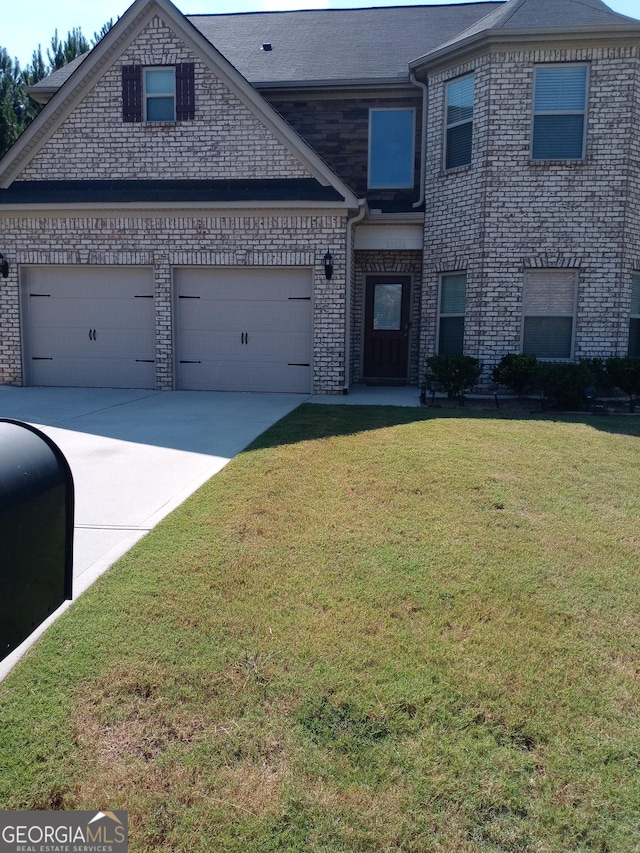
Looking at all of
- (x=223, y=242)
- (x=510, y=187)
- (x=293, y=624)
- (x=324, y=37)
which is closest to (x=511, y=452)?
(x=293, y=624)

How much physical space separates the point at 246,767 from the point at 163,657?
32.5 inches

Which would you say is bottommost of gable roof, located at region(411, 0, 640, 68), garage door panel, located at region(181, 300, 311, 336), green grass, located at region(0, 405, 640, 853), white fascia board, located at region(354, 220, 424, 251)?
green grass, located at region(0, 405, 640, 853)

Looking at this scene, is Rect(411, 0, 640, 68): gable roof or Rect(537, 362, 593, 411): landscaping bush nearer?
Rect(537, 362, 593, 411): landscaping bush

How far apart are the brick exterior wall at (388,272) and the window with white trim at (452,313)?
95cm

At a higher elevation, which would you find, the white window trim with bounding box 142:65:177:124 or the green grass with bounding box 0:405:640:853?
the white window trim with bounding box 142:65:177:124

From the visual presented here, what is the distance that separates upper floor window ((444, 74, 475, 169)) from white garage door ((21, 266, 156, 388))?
610cm

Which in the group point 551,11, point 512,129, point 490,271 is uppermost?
point 551,11

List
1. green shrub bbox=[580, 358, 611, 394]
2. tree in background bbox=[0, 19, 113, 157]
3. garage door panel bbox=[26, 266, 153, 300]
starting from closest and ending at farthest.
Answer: green shrub bbox=[580, 358, 611, 394], garage door panel bbox=[26, 266, 153, 300], tree in background bbox=[0, 19, 113, 157]

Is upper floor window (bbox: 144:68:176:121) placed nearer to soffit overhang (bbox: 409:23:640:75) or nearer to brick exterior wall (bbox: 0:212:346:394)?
brick exterior wall (bbox: 0:212:346:394)

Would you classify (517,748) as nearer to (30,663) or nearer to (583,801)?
(583,801)

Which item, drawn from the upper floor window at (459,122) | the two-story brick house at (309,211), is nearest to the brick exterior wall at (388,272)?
the two-story brick house at (309,211)

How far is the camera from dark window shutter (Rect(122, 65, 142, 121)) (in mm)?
12625

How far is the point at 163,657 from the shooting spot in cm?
309

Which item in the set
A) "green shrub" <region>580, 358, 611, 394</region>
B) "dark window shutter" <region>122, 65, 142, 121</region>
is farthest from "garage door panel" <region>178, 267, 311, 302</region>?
"green shrub" <region>580, 358, 611, 394</region>
